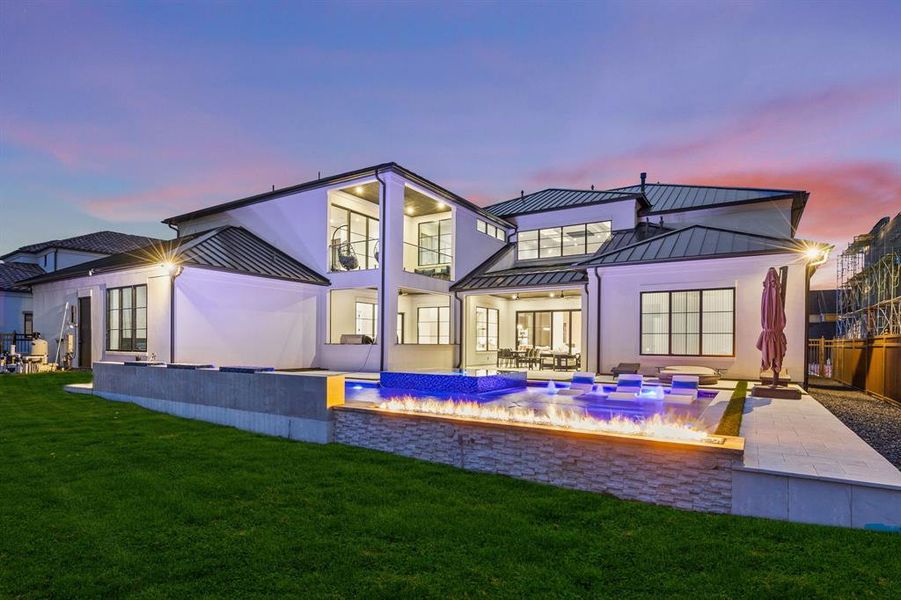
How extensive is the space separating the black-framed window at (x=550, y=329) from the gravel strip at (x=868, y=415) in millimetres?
8341

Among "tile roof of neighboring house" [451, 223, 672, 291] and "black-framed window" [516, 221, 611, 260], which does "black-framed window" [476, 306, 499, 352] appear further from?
"black-framed window" [516, 221, 611, 260]

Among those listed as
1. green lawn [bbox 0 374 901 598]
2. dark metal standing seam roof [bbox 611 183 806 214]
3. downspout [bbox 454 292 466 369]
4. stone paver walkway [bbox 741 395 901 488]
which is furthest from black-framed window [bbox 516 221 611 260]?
green lawn [bbox 0 374 901 598]

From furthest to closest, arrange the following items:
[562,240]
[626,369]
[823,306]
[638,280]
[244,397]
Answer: [823,306]
[562,240]
[638,280]
[626,369]
[244,397]

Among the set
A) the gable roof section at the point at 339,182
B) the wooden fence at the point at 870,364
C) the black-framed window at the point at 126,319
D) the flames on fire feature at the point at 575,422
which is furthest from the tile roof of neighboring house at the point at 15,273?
the wooden fence at the point at 870,364

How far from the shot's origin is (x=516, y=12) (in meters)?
12.7

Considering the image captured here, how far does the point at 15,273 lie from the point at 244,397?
28.7 meters

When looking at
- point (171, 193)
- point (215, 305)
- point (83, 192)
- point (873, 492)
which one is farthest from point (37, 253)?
point (873, 492)

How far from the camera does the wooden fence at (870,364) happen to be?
36.6ft

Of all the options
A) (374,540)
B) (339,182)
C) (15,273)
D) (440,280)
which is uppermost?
(339,182)

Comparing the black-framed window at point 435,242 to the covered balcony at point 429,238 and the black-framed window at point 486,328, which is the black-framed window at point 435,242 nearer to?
the covered balcony at point 429,238

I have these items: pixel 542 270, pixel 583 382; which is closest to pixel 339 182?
pixel 542 270

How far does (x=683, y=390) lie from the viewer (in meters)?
10.7

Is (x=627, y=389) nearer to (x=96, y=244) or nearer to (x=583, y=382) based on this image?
(x=583, y=382)

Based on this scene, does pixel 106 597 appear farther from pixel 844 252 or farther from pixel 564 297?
pixel 844 252
